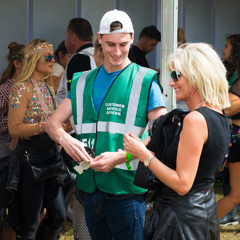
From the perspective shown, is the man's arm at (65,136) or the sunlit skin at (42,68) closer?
the man's arm at (65,136)

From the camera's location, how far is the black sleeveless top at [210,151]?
213 cm

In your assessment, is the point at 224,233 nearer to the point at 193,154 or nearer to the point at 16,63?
the point at 16,63

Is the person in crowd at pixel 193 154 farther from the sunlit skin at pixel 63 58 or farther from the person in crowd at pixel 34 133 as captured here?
the sunlit skin at pixel 63 58

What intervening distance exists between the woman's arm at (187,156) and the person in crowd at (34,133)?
159 centimetres

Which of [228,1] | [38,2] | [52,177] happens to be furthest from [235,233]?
[228,1]

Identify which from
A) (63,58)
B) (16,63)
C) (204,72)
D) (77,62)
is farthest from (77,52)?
(204,72)

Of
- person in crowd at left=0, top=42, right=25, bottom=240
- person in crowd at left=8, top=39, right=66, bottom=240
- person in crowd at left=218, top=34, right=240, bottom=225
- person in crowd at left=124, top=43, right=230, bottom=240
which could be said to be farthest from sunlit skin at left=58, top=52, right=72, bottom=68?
person in crowd at left=124, top=43, right=230, bottom=240

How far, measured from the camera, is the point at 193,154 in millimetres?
2070

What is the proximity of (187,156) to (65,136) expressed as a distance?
779 millimetres

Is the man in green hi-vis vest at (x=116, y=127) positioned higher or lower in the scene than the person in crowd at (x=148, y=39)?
lower

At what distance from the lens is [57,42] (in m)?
6.25

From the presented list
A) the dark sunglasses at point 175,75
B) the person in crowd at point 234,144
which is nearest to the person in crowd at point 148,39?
the person in crowd at point 234,144

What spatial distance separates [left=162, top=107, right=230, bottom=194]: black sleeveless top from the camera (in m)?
2.13

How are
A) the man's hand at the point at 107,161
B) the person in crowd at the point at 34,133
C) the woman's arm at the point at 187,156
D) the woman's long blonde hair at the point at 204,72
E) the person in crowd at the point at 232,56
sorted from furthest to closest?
the person in crowd at the point at 232,56
the person in crowd at the point at 34,133
the man's hand at the point at 107,161
the woman's long blonde hair at the point at 204,72
the woman's arm at the point at 187,156
